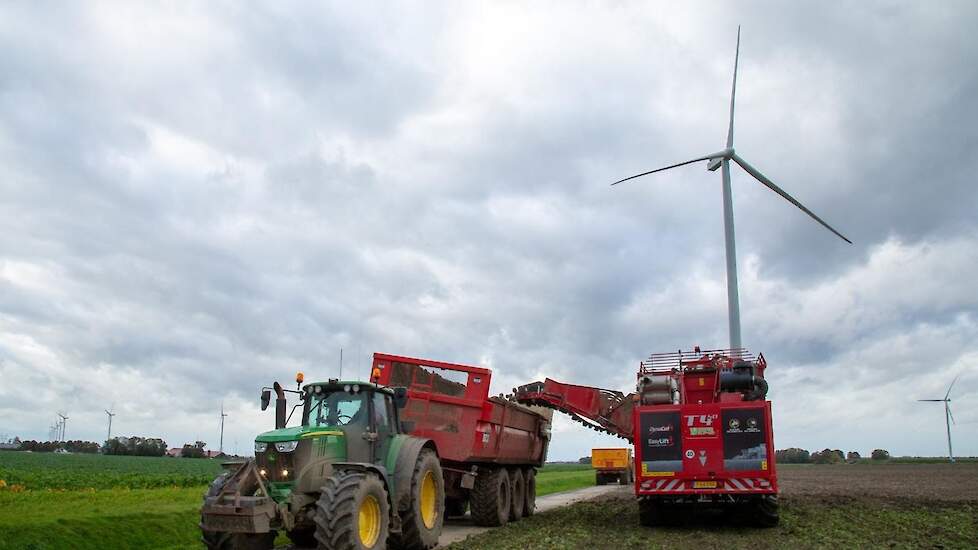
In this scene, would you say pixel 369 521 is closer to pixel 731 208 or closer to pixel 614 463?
pixel 731 208

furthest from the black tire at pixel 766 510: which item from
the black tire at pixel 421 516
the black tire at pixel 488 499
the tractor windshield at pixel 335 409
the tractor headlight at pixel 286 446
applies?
the tractor headlight at pixel 286 446

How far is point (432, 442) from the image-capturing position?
14.3 m

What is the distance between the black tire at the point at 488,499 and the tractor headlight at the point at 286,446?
6.74 metres

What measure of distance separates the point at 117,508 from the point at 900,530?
52.2 feet

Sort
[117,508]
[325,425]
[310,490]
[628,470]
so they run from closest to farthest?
[310,490], [325,425], [117,508], [628,470]

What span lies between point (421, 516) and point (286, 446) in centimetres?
282

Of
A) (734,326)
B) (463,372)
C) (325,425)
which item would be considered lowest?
(325,425)

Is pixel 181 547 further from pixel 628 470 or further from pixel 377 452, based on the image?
pixel 628 470

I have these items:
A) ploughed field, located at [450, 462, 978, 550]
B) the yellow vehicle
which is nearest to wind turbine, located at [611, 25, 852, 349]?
ploughed field, located at [450, 462, 978, 550]

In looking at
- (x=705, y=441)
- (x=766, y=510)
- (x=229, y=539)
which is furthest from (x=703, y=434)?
(x=229, y=539)

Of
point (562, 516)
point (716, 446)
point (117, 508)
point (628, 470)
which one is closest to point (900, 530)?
point (716, 446)

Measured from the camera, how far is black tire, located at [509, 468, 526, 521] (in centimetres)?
1853

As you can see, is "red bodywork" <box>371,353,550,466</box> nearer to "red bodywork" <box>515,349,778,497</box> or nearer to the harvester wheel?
"red bodywork" <box>515,349,778,497</box>

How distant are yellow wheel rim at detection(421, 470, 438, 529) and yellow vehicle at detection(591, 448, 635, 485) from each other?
33.4m
